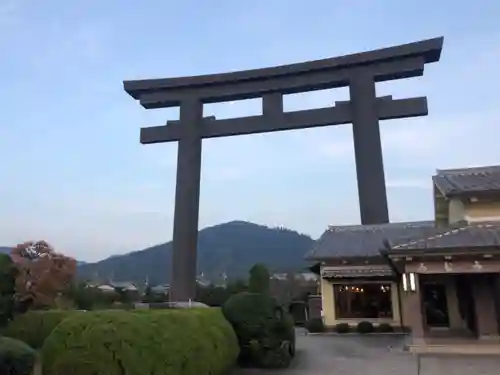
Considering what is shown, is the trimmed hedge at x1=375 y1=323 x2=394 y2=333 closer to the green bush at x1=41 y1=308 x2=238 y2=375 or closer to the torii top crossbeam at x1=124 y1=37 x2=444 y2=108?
the torii top crossbeam at x1=124 y1=37 x2=444 y2=108

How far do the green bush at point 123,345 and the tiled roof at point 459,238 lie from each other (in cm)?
730

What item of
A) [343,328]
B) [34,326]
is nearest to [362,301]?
[343,328]

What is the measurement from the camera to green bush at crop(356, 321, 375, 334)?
18797 mm

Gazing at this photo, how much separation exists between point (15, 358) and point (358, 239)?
57.4ft

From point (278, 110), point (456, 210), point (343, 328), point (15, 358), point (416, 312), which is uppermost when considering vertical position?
point (278, 110)

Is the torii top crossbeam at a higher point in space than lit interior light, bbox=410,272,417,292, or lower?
higher

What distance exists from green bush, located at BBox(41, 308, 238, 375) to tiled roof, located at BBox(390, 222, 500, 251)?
730cm

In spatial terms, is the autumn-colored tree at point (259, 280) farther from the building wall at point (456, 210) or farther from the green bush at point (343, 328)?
the green bush at point (343, 328)

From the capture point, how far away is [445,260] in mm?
13016

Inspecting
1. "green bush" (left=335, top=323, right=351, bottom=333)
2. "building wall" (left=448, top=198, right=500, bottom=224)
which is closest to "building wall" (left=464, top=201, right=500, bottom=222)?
"building wall" (left=448, top=198, right=500, bottom=224)

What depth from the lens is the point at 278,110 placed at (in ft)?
64.6

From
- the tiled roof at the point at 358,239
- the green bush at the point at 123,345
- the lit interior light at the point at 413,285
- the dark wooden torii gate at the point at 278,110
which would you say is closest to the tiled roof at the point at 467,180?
the dark wooden torii gate at the point at 278,110

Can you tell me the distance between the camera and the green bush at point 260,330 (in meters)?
11.2

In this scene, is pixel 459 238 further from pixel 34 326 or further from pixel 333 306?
pixel 34 326
